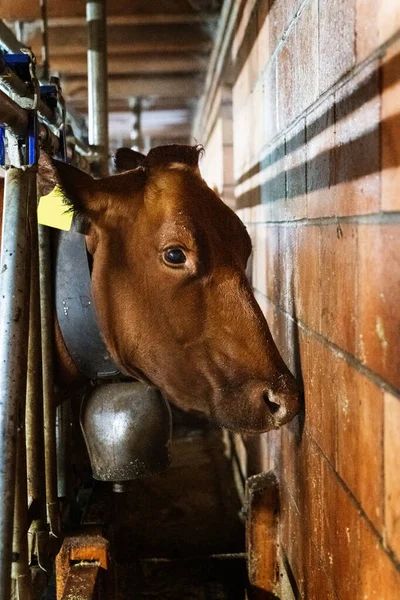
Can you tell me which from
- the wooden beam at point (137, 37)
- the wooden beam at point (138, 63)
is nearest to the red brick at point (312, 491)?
the wooden beam at point (137, 37)

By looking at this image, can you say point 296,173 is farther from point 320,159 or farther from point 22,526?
point 22,526

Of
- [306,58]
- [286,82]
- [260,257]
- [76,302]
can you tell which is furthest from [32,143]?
[260,257]

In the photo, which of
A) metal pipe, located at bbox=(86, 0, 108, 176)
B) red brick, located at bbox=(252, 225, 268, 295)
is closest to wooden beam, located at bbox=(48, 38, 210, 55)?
metal pipe, located at bbox=(86, 0, 108, 176)

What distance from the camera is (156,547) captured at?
2.85 meters

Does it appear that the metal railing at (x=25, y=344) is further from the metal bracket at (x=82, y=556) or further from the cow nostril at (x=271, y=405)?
the cow nostril at (x=271, y=405)

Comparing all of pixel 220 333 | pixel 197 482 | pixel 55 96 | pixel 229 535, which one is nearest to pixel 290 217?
pixel 220 333

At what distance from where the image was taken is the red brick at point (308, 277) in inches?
59.6

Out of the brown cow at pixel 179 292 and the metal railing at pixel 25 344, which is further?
the brown cow at pixel 179 292

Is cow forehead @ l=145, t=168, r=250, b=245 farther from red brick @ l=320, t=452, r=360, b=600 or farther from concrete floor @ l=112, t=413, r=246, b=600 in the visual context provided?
concrete floor @ l=112, t=413, r=246, b=600

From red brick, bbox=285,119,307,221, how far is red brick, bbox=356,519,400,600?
838 millimetres

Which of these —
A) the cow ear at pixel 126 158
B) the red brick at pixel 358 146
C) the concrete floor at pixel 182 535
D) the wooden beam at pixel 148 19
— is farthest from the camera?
the wooden beam at pixel 148 19

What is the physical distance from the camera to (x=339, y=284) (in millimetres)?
Answer: 1308

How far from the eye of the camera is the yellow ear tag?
5.95ft

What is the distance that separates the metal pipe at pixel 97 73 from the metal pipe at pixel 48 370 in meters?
1.48
